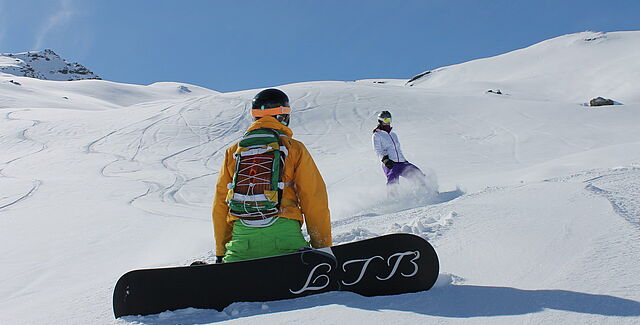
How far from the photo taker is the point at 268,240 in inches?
126

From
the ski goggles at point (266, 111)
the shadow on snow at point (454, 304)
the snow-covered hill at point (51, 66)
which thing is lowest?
the shadow on snow at point (454, 304)

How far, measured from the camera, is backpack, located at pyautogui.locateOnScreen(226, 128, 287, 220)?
10.2 ft

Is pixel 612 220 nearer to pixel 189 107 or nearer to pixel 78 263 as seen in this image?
pixel 78 263

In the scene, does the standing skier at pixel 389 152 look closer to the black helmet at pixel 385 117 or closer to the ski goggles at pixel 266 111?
the black helmet at pixel 385 117

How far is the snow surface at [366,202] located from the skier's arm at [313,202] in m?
0.42

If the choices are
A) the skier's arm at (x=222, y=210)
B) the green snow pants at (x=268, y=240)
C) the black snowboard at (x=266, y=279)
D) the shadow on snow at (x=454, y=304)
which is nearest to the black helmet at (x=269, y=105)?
the skier's arm at (x=222, y=210)

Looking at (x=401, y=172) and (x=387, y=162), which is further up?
(x=387, y=162)

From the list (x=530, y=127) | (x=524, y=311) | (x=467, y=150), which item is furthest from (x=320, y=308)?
(x=530, y=127)

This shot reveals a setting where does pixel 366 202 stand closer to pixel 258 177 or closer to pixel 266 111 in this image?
pixel 266 111

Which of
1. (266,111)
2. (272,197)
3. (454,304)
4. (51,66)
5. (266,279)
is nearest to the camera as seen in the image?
(454,304)

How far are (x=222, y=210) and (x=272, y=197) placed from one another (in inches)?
20.5

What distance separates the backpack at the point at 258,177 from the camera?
3102mm

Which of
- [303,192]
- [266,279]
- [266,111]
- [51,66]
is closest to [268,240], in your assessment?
[266,279]

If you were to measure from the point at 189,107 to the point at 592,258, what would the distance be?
23.5m
